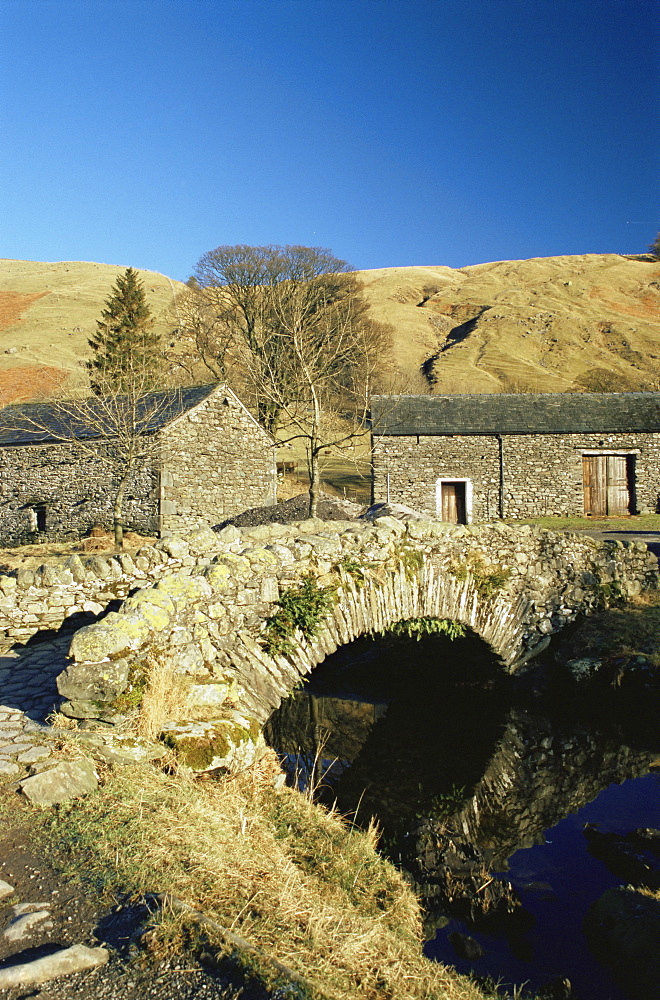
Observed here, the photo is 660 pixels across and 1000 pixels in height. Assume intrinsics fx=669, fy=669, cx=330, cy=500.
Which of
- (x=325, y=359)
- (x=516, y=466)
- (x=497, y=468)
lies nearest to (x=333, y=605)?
(x=325, y=359)

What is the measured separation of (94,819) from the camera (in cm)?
407

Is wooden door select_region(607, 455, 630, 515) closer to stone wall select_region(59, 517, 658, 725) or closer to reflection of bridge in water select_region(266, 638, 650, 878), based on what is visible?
stone wall select_region(59, 517, 658, 725)

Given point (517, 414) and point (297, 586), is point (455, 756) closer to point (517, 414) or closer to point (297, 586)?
point (297, 586)

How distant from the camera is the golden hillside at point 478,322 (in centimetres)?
5350

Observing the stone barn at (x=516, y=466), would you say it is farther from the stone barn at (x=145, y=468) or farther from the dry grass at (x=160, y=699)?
the dry grass at (x=160, y=699)

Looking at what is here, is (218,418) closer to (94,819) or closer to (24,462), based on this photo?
(24,462)

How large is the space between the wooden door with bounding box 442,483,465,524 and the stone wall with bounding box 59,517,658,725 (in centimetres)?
1727

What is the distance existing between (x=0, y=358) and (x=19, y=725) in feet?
172

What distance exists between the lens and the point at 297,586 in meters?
7.03

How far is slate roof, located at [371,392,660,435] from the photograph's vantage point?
2697 centimetres

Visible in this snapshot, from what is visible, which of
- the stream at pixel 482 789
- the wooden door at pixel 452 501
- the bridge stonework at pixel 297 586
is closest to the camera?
the stream at pixel 482 789

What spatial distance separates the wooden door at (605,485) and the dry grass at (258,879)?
79.6 ft

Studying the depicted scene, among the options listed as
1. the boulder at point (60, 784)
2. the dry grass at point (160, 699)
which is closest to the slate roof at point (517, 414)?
the dry grass at point (160, 699)

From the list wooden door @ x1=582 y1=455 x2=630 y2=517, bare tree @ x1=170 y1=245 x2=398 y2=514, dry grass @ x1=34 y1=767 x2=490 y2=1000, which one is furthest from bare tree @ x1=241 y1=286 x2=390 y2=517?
dry grass @ x1=34 y1=767 x2=490 y2=1000
